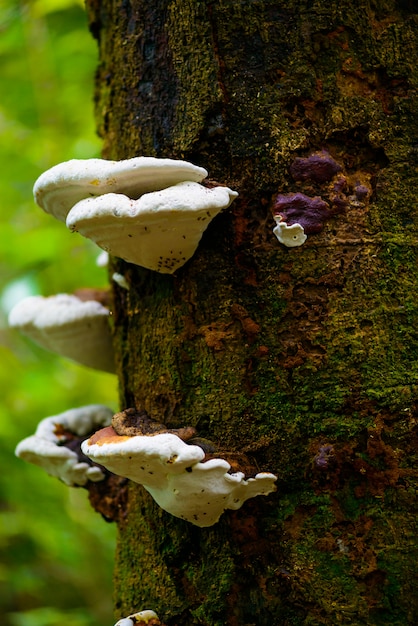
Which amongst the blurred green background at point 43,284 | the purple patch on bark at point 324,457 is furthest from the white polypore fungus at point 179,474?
the blurred green background at point 43,284

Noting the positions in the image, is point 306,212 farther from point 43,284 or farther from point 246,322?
point 43,284

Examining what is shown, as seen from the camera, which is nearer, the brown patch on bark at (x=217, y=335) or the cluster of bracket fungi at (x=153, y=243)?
the cluster of bracket fungi at (x=153, y=243)

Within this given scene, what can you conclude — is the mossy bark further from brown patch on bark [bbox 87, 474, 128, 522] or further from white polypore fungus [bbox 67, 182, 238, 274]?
brown patch on bark [bbox 87, 474, 128, 522]

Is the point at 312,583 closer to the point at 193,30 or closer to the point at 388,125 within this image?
the point at 388,125

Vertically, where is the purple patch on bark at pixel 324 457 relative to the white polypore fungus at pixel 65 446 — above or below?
above

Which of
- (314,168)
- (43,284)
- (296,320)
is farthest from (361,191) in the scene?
(43,284)

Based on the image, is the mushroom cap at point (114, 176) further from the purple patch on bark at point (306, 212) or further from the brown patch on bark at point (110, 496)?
the brown patch on bark at point (110, 496)
